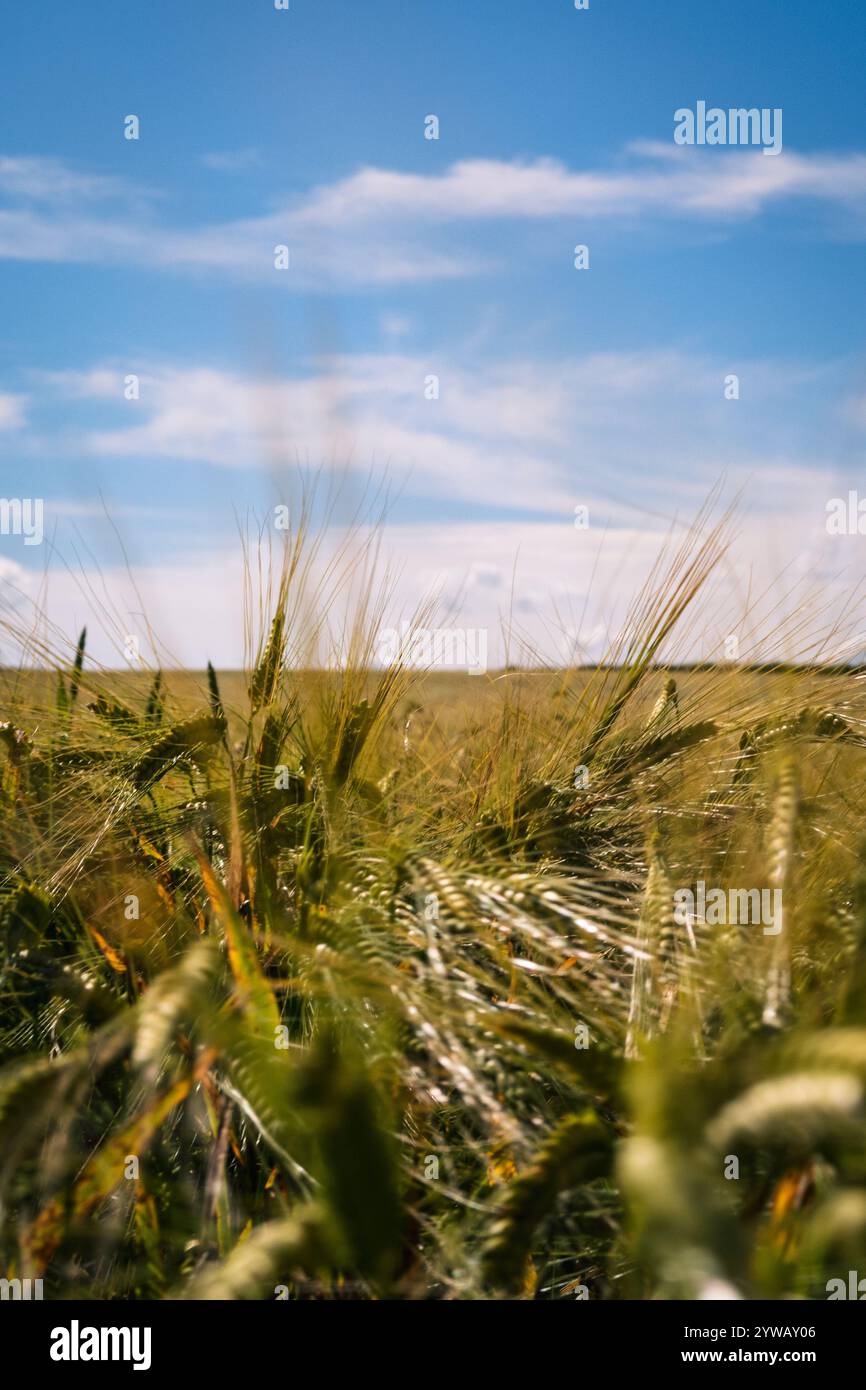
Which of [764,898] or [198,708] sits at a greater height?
[198,708]

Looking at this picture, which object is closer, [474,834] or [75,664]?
[474,834]

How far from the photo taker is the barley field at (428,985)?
2.54 ft

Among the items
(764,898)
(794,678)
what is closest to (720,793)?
(794,678)

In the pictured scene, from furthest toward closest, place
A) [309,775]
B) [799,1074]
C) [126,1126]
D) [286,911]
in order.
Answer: [309,775] → [286,911] → [126,1126] → [799,1074]

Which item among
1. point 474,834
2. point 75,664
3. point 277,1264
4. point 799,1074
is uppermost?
point 75,664

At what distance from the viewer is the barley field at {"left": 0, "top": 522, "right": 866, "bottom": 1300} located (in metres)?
0.77

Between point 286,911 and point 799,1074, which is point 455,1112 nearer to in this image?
point 286,911

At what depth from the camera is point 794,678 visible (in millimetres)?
1730

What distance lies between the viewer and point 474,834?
58.1 inches

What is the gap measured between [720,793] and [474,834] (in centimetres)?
43

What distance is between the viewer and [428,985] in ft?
3.48
